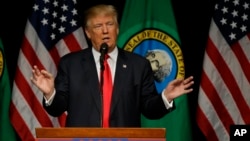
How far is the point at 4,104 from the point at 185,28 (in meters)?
1.71

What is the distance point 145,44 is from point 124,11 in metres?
0.36

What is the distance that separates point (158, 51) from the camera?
446 centimetres

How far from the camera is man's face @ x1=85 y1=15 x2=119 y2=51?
9.06 feet

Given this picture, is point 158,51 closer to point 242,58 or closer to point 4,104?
point 242,58

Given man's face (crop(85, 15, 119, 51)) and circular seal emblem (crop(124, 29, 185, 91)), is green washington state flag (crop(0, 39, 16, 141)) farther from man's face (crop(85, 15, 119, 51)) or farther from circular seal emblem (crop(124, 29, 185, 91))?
man's face (crop(85, 15, 119, 51))

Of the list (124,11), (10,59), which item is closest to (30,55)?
(10,59)

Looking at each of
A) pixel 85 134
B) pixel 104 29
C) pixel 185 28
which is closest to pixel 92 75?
pixel 104 29

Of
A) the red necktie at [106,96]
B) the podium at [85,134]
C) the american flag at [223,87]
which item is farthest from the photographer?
the american flag at [223,87]

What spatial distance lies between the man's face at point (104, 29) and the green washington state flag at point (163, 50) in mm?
1613

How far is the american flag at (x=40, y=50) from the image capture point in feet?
14.5

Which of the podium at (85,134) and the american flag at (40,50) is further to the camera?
the american flag at (40,50)

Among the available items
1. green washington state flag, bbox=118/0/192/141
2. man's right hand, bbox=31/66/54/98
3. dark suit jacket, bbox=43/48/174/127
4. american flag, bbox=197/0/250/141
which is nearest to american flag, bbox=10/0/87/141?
green washington state flag, bbox=118/0/192/141

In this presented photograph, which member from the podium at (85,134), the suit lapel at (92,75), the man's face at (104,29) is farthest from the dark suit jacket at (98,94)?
the podium at (85,134)

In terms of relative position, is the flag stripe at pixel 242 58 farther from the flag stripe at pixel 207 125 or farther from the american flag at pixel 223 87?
the flag stripe at pixel 207 125
